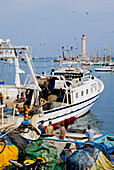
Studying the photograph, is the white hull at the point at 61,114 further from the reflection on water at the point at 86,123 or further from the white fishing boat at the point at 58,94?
the reflection on water at the point at 86,123

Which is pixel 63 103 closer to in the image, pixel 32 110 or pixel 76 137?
pixel 32 110

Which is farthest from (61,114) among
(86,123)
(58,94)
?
(86,123)

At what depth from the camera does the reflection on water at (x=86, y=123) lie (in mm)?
22730

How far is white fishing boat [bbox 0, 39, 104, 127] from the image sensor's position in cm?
1748

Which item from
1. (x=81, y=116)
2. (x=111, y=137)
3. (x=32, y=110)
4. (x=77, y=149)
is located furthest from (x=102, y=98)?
(x=77, y=149)

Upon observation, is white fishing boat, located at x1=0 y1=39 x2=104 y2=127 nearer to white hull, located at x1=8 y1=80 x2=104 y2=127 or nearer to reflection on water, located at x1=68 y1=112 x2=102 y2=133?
white hull, located at x1=8 y1=80 x2=104 y2=127

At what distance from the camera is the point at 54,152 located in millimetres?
8938

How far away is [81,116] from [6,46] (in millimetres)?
10873

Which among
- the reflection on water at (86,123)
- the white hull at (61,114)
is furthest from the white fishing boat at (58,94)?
the reflection on water at (86,123)

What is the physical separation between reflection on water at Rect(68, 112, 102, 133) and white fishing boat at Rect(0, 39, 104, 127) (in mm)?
643

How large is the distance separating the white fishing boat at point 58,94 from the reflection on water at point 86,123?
A: 643 millimetres

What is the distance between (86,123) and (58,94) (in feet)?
13.9

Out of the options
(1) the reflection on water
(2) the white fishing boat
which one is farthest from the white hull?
(1) the reflection on water

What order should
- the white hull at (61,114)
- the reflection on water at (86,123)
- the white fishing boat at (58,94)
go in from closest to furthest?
the white hull at (61,114), the white fishing boat at (58,94), the reflection on water at (86,123)
